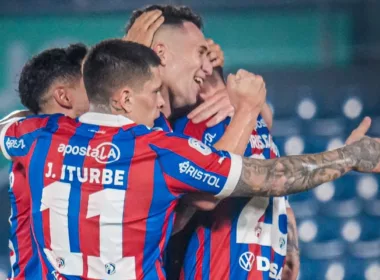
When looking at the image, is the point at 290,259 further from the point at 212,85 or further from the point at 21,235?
the point at 21,235

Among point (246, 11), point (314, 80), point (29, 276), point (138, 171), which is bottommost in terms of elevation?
point (29, 276)

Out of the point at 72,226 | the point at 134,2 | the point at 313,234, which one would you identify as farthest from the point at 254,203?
the point at 134,2

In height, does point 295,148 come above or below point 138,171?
above

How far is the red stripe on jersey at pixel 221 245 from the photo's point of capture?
10.4ft

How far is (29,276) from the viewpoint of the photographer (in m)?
3.21

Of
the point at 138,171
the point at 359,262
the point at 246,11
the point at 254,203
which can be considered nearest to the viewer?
the point at 138,171

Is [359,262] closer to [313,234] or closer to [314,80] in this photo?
[313,234]

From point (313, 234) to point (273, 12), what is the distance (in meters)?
1.51

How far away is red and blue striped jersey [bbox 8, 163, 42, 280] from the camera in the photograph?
3.17 m

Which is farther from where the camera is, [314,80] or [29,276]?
[314,80]

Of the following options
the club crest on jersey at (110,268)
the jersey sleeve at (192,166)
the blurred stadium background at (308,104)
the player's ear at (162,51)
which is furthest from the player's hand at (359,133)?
the blurred stadium background at (308,104)

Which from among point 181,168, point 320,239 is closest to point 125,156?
point 181,168

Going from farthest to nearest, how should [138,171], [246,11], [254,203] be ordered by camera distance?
[246,11] < [254,203] < [138,171]

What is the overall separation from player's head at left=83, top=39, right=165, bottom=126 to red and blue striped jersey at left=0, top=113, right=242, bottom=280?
0.05 m
